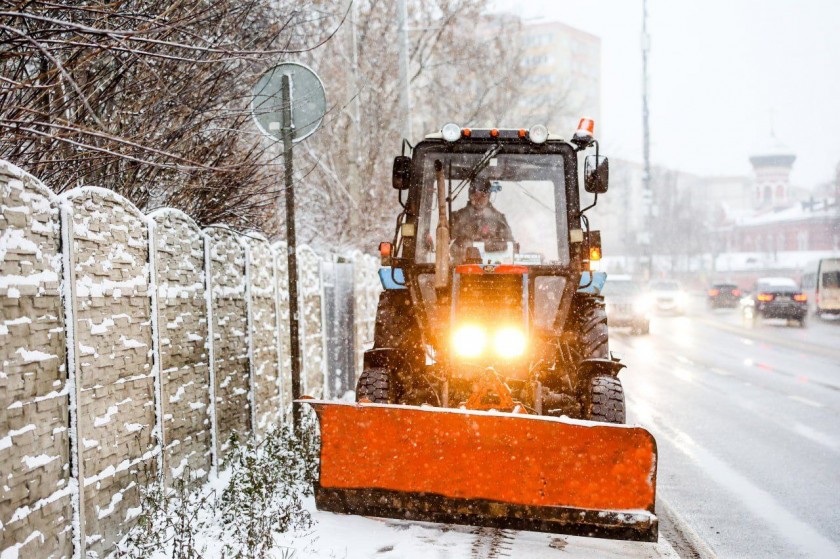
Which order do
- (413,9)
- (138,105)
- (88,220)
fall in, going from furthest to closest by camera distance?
(413,9), (138,105), (88,220)

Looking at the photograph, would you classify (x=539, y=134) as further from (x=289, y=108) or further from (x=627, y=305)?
(x=627, y=305)

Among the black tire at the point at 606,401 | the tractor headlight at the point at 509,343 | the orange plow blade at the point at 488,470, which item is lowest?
the orange plow blade at the point at 488,470

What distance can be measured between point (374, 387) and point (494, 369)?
0.94 metres

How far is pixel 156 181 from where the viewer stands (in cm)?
746

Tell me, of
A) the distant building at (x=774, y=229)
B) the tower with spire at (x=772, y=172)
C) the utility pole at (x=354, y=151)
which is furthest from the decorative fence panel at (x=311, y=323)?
the tower with spire at (x=772, y=172)

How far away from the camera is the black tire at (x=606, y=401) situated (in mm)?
6297

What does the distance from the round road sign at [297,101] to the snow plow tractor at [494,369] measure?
0.91 meters

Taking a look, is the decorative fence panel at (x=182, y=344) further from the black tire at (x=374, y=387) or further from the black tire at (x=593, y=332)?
the black tire at (x=593, y=332)

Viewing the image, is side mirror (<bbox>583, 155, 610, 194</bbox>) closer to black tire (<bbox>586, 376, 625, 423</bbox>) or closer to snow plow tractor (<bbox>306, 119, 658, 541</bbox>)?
snow plow tractor (<bbox>306, 119, 658, 541</bbox>)

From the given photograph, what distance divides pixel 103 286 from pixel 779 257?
104 m

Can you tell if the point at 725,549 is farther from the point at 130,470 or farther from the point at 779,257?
the point at 779,257

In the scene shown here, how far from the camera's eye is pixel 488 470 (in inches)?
224

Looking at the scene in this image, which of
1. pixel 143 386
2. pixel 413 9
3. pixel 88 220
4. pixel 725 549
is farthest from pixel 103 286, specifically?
pixel 413 9

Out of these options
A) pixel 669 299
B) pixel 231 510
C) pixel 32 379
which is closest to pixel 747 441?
pixel 231 510
